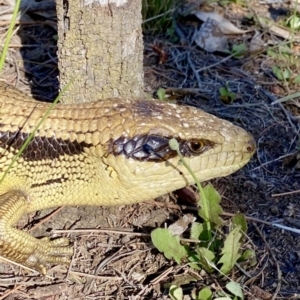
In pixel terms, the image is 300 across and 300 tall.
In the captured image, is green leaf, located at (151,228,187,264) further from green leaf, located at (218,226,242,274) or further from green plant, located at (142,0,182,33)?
green plant, located at (142,0,182,33)

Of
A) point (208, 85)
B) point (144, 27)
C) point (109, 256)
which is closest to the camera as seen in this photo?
point (109, 256)

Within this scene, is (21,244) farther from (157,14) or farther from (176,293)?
(157,14)

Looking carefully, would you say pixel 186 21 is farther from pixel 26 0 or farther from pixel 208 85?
pixel 26 0

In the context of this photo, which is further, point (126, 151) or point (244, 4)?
point (244, 4)

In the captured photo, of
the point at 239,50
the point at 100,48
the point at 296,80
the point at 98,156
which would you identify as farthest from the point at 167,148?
the point at 239,50

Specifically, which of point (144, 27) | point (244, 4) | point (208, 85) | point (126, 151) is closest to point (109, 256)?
point (126, 151)

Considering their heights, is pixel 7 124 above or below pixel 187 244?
above
